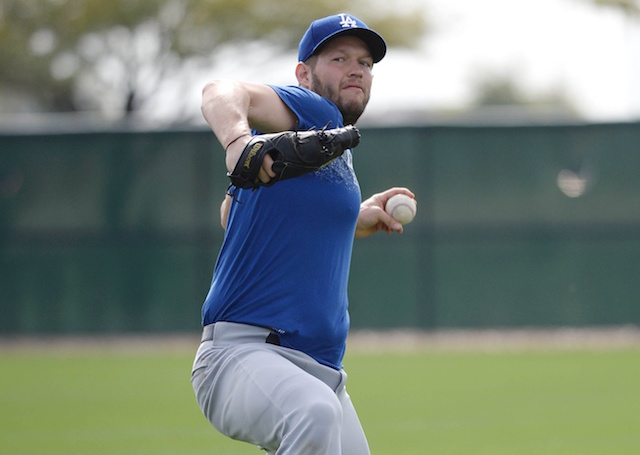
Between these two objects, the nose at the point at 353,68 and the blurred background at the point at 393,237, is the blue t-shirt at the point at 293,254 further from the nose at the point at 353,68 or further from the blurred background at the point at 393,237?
the blurred background at the point at 393,237

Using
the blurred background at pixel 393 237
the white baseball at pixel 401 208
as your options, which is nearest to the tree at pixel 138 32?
the blurred background at pixel 393 237

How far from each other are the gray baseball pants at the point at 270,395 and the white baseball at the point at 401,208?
825mm

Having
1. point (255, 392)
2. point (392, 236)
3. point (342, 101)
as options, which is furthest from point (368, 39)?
point (392, 236)

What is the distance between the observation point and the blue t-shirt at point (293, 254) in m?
3.92

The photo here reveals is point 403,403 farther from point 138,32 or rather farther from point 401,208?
point 138,32

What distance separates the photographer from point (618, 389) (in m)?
9.98

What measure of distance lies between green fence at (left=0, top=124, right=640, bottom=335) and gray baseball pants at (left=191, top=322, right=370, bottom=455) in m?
10.9

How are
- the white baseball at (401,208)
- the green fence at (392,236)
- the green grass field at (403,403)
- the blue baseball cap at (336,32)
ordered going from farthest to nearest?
the green fence at (392,236) → the green grass field at (403,403) → the white baseball at (401,208) → the blue baseball cap at (336,32)

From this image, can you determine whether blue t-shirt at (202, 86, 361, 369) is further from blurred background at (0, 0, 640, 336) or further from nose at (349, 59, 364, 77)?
blurred background at (0, 0, 640, 336)

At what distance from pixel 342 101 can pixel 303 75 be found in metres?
0.23

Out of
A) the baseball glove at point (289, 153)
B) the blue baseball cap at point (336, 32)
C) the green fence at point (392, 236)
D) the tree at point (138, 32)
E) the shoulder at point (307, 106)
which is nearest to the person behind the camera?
the baseball glove at point (289, 153)

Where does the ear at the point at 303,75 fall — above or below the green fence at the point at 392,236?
above

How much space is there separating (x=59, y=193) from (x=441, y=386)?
24.9ft

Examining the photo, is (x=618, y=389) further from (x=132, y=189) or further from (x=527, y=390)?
(x=132, y=189)
